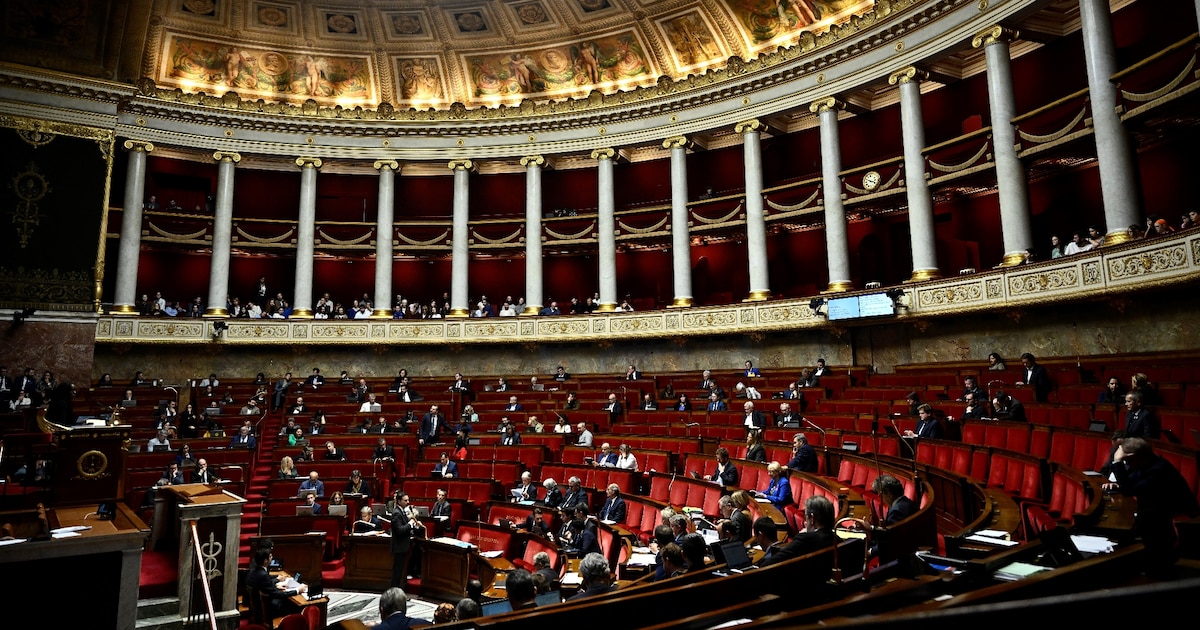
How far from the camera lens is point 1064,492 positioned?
630 centimetres

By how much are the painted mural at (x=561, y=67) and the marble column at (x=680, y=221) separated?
312cm

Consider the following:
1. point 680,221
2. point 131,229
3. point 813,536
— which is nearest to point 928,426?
point 813,536

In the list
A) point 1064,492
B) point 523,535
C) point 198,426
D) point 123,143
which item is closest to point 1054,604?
point 1064,492

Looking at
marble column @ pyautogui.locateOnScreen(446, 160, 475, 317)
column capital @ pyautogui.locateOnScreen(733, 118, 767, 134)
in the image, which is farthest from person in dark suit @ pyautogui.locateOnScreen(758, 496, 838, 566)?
marble column @ pyautogui.locateOnScreen(446, 160, 475, 317)

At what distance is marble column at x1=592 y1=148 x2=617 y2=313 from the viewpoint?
902 inches

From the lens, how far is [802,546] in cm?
470

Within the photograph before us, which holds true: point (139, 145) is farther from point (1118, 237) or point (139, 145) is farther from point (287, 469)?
point (1118, 237)

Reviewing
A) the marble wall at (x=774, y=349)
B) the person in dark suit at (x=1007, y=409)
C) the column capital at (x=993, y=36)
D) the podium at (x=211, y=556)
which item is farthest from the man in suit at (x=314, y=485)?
the column capital at (x=993, y=36)

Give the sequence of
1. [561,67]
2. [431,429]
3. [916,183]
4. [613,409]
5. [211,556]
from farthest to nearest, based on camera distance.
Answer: [561,67] → [916,183] → [613,409] → [431,429] → [211,556]

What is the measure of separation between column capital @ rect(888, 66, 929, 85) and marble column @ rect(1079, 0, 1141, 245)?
410cm

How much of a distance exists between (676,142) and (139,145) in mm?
17148

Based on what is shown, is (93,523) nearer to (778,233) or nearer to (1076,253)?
(1076,253)

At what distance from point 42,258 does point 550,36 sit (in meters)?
16.4

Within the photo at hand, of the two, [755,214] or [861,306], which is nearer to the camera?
[861,306]
